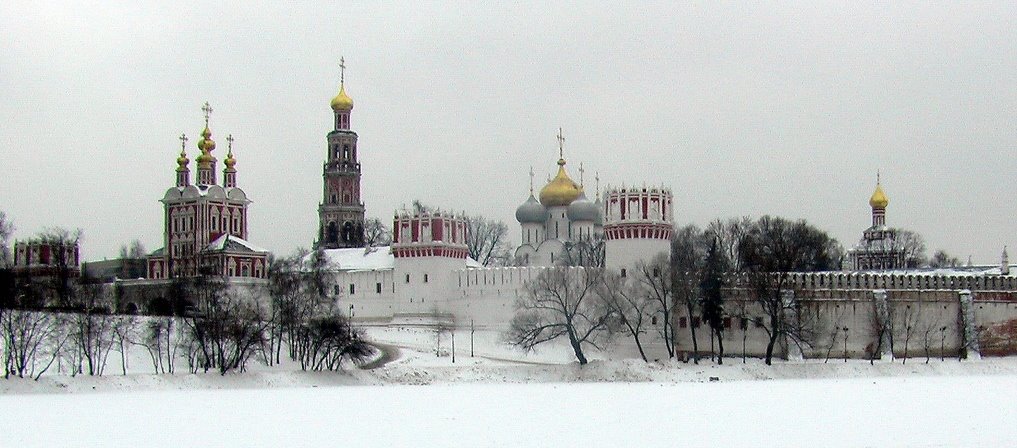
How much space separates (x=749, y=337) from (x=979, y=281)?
8.67 metres

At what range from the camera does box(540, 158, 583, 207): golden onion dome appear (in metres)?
73.0

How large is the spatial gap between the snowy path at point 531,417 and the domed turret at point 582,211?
97.9 ft

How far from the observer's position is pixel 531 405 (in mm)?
34000

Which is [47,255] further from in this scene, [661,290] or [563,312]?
[661,290]

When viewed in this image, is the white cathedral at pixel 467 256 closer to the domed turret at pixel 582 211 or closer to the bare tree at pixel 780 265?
the domed turret at pixel 582 211

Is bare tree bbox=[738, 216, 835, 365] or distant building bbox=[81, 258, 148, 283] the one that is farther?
distant building bbox=[81, 258, 148, 283]

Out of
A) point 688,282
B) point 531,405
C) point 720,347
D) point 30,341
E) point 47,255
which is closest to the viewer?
point 531,405

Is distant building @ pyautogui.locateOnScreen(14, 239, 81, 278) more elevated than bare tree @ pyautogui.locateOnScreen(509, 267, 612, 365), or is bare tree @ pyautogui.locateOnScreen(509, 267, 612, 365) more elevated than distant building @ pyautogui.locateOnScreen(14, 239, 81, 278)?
distant building @ pyautogui.locateOnScreen(14, 239, 81, 278)

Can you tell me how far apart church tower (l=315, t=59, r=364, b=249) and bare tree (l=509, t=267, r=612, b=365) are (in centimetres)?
2178

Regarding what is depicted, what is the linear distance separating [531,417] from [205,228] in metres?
40.8

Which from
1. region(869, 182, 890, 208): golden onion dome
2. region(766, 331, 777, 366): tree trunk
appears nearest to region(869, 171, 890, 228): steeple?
region(869, 182, 890, 208): golden onion dome

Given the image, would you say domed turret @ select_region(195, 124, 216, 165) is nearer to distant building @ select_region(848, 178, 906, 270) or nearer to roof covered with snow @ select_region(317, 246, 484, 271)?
roof covered with snow @ select_region(317, 246, 484, 271)

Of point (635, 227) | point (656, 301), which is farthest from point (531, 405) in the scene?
point (635, 227)

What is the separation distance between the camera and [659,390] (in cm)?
4075
